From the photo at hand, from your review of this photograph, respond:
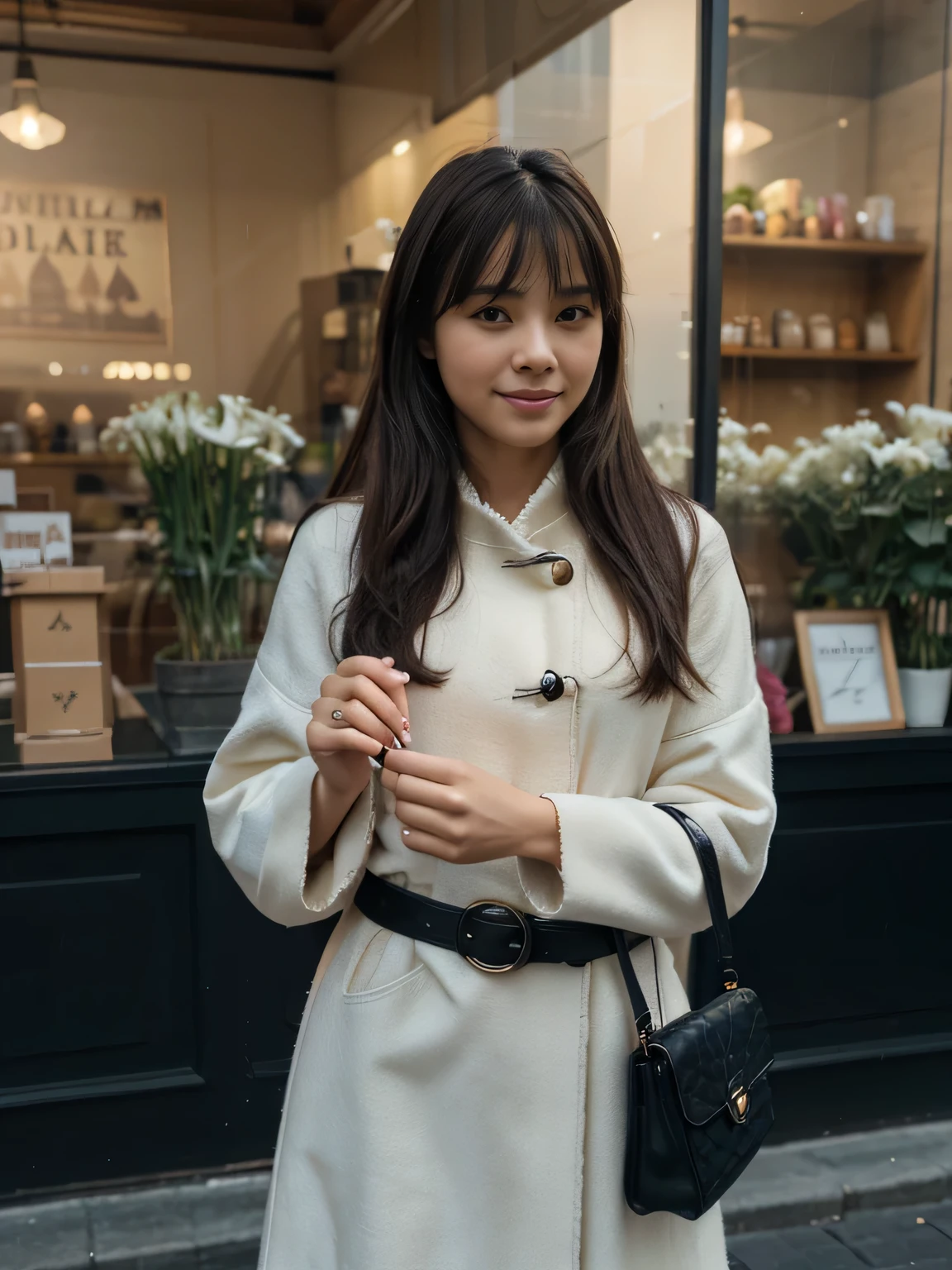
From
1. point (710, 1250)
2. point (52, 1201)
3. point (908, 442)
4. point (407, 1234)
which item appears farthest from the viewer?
point (908, 442)

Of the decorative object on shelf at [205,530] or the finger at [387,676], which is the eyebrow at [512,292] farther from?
the decorative object on shelf at [205,530]

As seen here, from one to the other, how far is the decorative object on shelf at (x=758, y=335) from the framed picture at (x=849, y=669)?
77 cm

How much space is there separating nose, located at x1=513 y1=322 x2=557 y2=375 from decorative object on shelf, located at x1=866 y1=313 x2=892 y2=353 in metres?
2.57

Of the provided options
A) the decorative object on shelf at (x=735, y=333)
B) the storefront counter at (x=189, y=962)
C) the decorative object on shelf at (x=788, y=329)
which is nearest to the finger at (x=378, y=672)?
the storefront counter at (x=189, y=962)

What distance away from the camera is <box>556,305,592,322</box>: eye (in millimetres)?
1336

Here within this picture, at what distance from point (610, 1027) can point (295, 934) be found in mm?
1595

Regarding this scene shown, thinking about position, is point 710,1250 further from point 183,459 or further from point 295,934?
point 183,459

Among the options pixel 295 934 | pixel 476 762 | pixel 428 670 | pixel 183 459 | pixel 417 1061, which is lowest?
pixel 295 934

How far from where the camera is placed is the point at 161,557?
10.8ft

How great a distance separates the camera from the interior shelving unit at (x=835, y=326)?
3.46 metres

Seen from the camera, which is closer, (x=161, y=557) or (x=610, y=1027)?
(x=610, y=1027)

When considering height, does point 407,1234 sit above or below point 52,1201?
above

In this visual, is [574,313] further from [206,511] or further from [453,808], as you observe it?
[206,511]

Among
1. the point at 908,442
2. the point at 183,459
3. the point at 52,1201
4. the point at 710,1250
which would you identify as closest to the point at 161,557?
the point at 183,459
